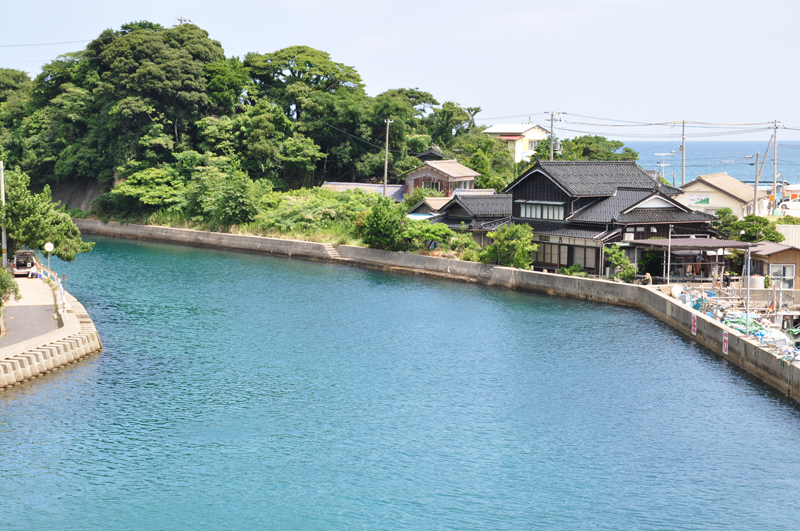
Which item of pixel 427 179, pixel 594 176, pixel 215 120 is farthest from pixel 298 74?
pixel 594 176

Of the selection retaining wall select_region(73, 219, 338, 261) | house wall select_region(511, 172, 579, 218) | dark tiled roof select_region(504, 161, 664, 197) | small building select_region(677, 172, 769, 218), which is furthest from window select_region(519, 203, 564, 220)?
small building select_region(677, 172, 769, 218)

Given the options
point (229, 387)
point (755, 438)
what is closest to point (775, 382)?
point (755, 438)

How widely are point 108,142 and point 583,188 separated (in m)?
58.3

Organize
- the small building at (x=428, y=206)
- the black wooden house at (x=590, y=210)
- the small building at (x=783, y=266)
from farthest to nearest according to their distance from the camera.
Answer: the small building at (x=428, y=206), the black wooden house at (x=590, y=210), the small building at (x=783, y=266)

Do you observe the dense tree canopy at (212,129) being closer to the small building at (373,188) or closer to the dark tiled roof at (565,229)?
the small building at (373,188)

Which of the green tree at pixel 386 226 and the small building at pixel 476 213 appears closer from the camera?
the small building at pixel 476 213

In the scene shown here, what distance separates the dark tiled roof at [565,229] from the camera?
52.9 meters

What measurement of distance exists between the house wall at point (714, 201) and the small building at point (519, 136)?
4891cm

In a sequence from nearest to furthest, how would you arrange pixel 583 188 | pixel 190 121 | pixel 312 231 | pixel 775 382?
pixel 775 382 < pixel 583 188 < pixel 312 231 < pixel 190 121

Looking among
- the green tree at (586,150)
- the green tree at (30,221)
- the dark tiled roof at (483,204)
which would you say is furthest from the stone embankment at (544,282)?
the green tree at (586,150)

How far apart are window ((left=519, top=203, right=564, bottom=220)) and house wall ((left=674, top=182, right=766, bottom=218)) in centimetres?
1776

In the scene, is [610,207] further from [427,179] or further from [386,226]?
[427,179]

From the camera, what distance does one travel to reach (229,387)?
32.3m

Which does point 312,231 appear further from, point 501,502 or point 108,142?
point 501,502
